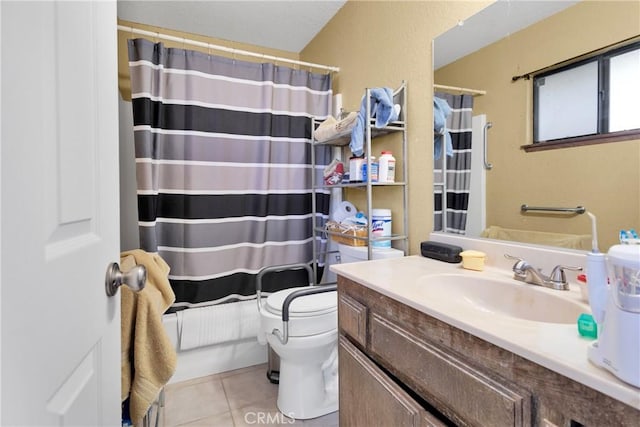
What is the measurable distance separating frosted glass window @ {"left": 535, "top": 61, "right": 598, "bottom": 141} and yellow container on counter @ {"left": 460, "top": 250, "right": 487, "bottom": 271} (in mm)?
431

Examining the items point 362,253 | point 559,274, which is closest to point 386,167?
point 362,253

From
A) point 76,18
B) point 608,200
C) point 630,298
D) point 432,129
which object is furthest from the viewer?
point 432,129

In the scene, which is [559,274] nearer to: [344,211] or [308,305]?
[308,305]

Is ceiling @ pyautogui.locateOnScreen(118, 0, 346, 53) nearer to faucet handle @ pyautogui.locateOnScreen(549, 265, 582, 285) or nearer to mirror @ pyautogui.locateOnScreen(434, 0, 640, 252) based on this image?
mirror @ pyautogui.locateOnScreen(434, 0, 640, 252)

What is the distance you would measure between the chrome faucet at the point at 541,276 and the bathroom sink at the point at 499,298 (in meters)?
0.03

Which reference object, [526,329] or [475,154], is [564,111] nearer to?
[475,154]

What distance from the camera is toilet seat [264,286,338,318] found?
148 cm

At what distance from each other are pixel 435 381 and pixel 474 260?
20.7 inches

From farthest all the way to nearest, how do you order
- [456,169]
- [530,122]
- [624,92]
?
[456,169] < [530,122] < [624,92]

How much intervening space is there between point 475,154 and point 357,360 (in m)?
0.90

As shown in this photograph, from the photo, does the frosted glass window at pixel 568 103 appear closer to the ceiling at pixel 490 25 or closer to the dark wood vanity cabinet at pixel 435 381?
the ceiling at pixel 490 25

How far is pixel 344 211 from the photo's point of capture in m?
1.96

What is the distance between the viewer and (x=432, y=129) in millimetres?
1405

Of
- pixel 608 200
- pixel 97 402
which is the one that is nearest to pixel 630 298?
pixel 608 200
